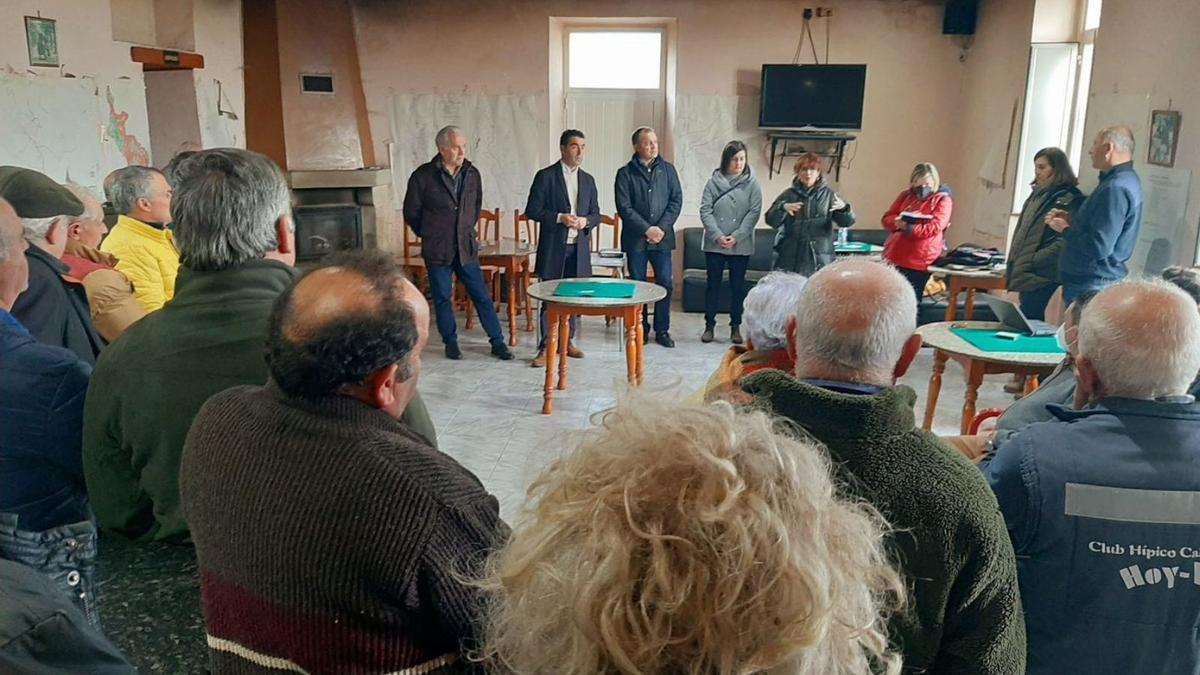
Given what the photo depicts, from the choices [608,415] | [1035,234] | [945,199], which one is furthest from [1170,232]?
[608,415]

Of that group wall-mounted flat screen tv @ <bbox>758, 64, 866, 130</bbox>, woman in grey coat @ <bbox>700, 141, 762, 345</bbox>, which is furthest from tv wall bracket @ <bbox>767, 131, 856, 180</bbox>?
woman in grey coat @ <bbox>700, 141, 762, 345</bbox>

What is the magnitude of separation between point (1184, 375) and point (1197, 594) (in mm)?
384

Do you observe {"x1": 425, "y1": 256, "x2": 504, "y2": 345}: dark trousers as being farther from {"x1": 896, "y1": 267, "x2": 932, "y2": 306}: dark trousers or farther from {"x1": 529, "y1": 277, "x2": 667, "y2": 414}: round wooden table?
{"x1": 896, "y1": 267, "x2": 932, "y2": 306}: dark trousers

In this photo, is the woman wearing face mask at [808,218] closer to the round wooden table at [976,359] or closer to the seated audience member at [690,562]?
the round wooden table at [976,359]

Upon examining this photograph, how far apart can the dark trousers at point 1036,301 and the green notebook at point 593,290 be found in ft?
7.83

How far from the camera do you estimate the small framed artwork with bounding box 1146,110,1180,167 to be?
4453 millimetres

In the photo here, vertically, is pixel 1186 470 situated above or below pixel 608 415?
below

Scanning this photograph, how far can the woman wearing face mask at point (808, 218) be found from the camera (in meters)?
5.86

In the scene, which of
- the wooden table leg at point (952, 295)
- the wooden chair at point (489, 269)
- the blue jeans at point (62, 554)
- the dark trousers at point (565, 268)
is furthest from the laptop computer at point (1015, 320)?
the wooden chair at point (489, 269)

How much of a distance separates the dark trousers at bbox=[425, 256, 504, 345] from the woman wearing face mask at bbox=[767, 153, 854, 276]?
203cm

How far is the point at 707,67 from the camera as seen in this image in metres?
7.63

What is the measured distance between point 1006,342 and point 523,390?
8.80 feet

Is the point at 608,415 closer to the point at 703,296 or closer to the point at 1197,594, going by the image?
the point at 1197,594

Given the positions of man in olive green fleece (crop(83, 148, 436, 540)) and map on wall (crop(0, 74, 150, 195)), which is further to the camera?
map on wall (crop(0, 74, 150, 195))
